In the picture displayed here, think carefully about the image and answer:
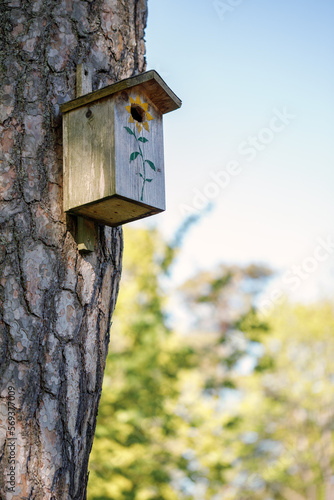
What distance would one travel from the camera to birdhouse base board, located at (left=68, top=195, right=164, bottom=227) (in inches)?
58.4

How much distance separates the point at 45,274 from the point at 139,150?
0.50 meters

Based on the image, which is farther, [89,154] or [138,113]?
[138,113]

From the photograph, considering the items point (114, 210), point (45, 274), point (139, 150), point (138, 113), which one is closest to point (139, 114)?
point (138, 113)

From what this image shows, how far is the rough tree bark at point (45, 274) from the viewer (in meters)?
1.30

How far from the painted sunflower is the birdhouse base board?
0.27 metres

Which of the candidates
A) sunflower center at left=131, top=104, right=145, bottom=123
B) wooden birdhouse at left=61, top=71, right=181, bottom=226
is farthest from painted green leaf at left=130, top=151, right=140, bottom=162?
sunflower center at left=131, top=104, right=145, bottom=123

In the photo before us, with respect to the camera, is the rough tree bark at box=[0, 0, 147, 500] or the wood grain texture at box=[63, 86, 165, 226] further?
the wood grain texture at box=[63, 86, 165, 226]

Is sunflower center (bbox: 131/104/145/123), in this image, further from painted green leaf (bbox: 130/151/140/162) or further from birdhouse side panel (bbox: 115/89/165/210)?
painted green leaf (bbox: 130/151/140/162)

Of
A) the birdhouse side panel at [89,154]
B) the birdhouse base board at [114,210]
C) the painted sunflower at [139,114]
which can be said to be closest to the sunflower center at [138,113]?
the painted sunflower at [139,114]

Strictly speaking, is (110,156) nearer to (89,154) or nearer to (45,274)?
(89,154)

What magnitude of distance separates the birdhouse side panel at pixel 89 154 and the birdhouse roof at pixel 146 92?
0.07 feet

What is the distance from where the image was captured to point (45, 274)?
1.41 meters

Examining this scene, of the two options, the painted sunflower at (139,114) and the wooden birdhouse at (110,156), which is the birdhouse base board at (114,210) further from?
the painted sunflower at (139,114)

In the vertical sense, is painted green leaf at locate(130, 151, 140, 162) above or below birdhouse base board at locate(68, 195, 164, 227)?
above
